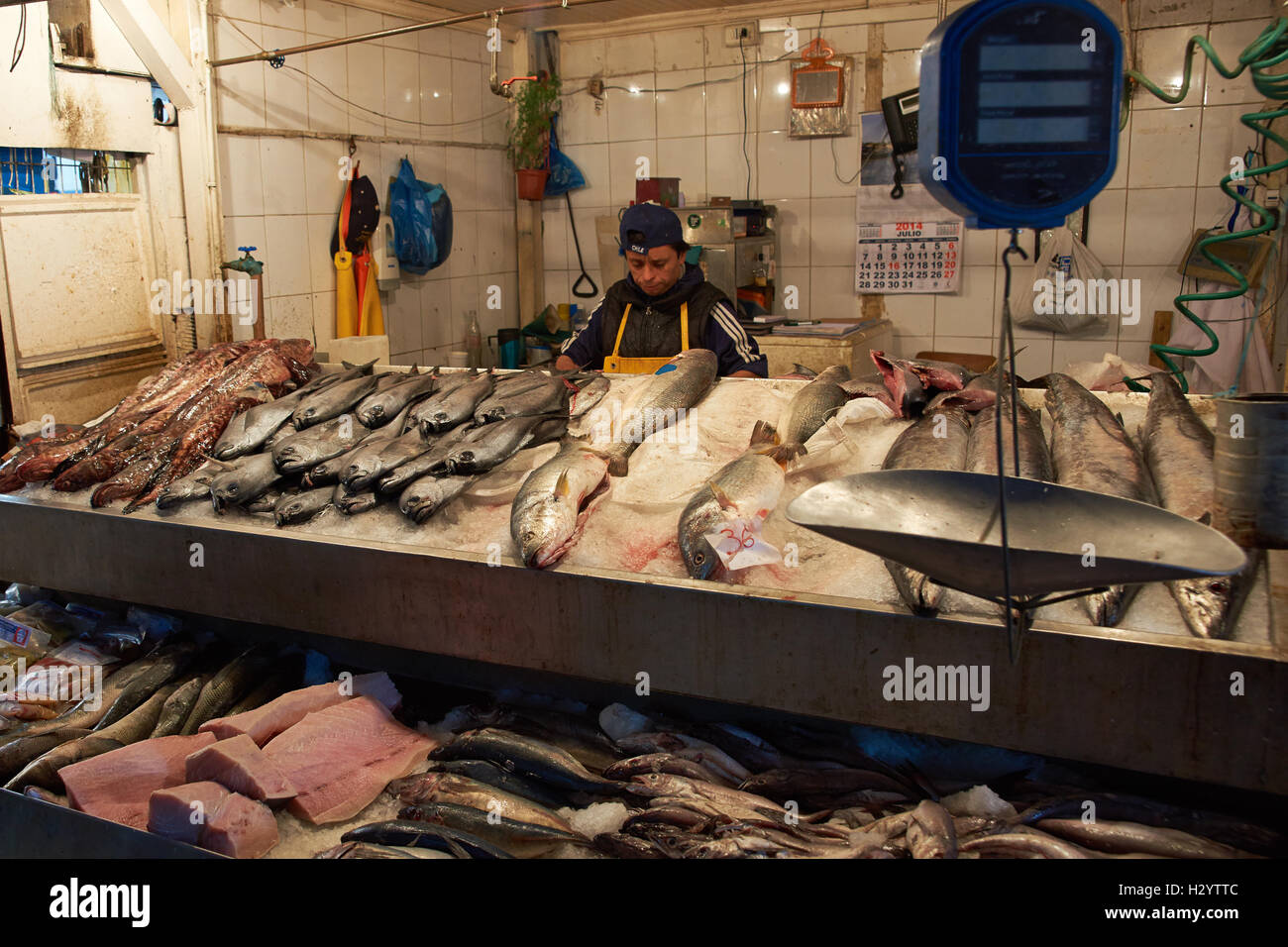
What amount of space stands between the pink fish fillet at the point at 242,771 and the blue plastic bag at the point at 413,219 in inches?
219

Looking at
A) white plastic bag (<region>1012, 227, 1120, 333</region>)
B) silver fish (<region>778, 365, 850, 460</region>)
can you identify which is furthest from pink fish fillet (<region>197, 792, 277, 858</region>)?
white plastic bag (<region>1012, 227, 1120, 333</region>)

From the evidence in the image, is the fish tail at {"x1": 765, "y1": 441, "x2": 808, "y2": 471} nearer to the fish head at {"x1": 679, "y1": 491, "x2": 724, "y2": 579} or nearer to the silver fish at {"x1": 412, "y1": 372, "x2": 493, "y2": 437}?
the fish head at {"x1": 679, "y1": 491, "x2": 724, "y2": 579}

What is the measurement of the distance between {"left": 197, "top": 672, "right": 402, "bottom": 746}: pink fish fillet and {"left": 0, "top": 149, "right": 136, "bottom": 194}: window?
12.6 ft

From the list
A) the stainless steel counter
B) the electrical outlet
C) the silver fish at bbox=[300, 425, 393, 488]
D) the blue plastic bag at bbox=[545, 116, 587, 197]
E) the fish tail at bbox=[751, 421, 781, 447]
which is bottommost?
the stainless steel counter

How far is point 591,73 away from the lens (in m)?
8.66

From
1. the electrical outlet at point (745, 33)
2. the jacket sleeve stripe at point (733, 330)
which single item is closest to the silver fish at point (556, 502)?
the jacket sleeve stripe at point (733, 330)

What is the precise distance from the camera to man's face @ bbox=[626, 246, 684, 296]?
15.9ft

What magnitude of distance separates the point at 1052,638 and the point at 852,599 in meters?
0.43

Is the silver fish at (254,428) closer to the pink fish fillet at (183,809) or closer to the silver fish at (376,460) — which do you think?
the silver fish at (376,460)

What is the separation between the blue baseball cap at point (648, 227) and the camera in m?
4.79

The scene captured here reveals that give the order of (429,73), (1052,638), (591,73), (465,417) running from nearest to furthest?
(1052,638) → (465,417) → (429,73) → (591,73)

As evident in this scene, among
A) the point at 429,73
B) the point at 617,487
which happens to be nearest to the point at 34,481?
the point at 617,487

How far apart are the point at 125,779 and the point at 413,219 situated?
221 inches

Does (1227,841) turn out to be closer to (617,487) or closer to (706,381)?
(617,487)
